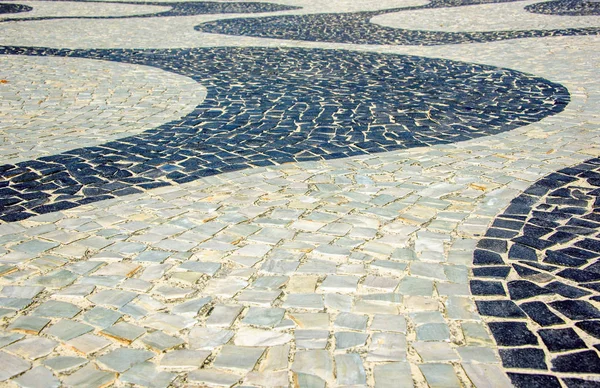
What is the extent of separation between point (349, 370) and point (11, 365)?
1.50 meters

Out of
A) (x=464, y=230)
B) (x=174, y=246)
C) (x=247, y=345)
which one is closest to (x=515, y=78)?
(x=464, y=230)

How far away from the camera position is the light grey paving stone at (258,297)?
3.31 m

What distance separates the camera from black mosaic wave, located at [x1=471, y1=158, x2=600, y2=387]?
2.81 m

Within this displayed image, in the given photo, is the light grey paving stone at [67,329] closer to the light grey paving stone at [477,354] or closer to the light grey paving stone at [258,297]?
the light grey paving stone at [258,297]

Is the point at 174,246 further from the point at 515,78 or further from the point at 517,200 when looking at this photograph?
the point at 515,78

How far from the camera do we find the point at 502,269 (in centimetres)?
360

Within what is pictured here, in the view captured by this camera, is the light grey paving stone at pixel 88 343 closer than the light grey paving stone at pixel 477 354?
No

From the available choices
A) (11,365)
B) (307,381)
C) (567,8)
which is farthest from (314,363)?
(567,8)

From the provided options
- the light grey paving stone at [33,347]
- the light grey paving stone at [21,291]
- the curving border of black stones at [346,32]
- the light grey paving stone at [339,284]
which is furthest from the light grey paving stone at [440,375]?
the curving border of black stones at [346,32]

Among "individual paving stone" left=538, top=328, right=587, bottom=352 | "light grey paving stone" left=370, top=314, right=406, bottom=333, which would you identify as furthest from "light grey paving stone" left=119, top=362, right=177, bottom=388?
"individual paving stone" left=538, top=328, right=587, bottom=352

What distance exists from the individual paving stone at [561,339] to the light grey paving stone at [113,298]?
2101mm

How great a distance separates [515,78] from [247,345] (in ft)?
24.8

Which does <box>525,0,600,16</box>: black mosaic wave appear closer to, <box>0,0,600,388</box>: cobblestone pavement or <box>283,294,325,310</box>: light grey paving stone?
<box>0,0,600,388</box>: cobblestone pavement

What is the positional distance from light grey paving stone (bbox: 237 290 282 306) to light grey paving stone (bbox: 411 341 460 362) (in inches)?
31.8
